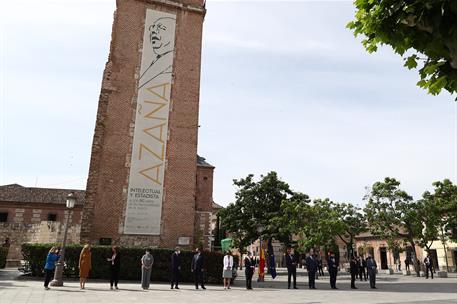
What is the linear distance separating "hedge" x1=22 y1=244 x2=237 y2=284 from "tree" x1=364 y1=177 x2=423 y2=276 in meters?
19.3

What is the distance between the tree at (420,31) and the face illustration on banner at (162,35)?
66.0 feet

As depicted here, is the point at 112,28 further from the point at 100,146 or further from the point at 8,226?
the point at 8,226

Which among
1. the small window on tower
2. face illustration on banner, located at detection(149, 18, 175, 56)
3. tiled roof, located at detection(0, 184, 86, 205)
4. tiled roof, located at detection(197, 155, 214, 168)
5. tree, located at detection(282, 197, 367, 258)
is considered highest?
face illustration on banner, located at detection(149, 18, 175, 56)

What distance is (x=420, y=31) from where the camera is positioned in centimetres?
520

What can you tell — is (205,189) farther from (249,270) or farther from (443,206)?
A: (249,270)

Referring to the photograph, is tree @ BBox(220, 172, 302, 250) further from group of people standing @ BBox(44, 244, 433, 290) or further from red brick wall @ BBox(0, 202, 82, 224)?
red brick wall @ BBox(0, 202, 82, 224)

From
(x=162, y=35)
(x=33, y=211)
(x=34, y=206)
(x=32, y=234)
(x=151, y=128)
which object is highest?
(x=162, y=35)

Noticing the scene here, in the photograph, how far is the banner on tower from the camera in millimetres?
21391

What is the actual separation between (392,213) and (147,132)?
73.9 feet

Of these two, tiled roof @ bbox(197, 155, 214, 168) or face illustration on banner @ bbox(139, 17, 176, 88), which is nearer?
face illustration on banner @ bbox(139, 17, 176, 88)

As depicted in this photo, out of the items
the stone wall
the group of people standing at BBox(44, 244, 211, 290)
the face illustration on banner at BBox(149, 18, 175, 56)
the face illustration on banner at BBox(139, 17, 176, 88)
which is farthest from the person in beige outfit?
the stone wall

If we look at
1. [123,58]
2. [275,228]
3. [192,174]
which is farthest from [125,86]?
[275,228]

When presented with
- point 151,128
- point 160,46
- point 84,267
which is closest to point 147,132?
point 151,128

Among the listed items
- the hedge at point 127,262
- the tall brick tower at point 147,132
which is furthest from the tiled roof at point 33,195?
the hedge at point 127,262
